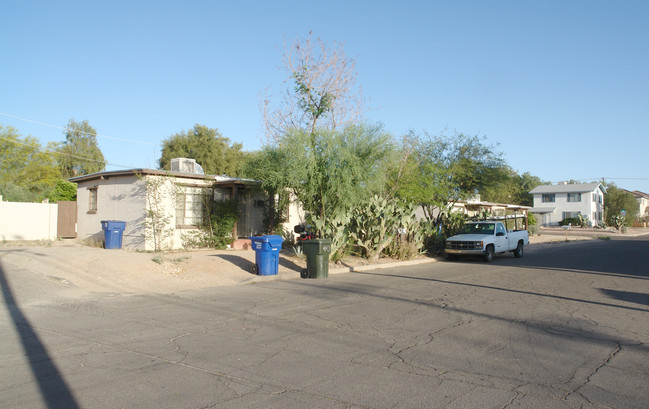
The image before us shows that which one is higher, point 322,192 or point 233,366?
point 322,192

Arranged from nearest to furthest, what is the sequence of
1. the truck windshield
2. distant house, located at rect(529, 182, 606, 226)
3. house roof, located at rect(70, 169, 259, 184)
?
house roof, located at rect(70, 169, 259, 184)
the truck windshield
distant house, located at rect(529, 182, 606, 226)

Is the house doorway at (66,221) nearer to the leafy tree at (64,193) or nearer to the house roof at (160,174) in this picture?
the house roof at (160,174)

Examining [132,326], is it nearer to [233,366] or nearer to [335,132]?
[233,366]

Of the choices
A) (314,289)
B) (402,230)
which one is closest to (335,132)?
(402,230)

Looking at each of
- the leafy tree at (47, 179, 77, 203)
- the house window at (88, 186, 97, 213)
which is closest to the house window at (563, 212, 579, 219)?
the leafy tree at (47, 179, 77, 203)

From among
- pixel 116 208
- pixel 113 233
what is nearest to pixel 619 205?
pixel 116 208

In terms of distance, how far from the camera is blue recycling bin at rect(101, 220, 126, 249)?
57.9 ft

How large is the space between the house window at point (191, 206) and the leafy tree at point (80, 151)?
127ft

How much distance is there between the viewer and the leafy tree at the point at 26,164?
129 feet

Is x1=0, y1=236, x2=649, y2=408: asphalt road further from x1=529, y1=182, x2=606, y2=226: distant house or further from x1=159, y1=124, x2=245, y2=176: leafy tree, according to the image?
x1=529, y1=182, x2=606, y2=226: distant house

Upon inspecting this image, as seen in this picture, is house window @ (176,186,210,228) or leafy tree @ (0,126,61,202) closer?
house window @ (176,186,210,228)

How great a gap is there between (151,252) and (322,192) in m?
6.76

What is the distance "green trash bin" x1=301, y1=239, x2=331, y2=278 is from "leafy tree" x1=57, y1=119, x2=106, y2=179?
151ft

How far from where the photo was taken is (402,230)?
19078 millimetres
